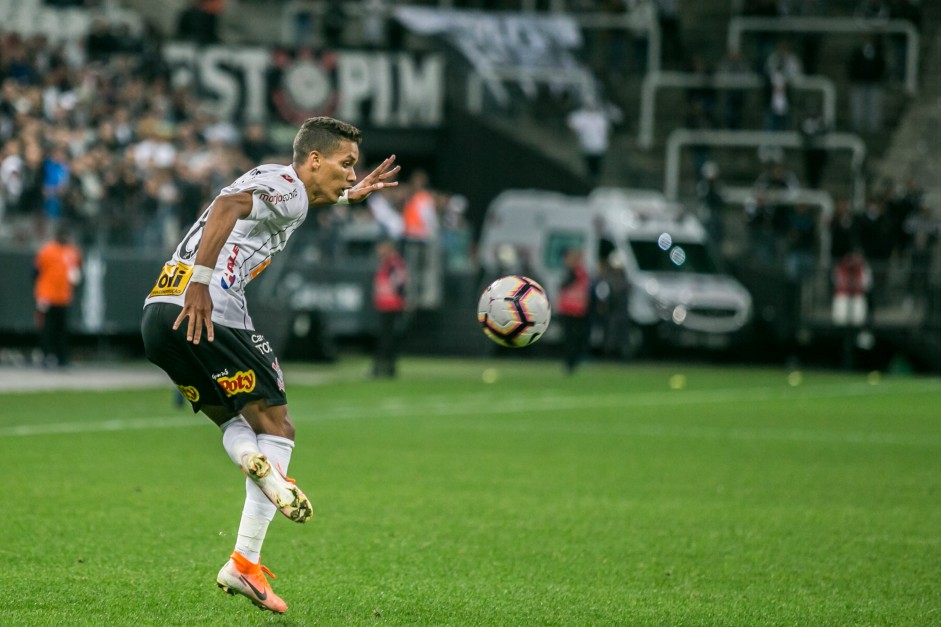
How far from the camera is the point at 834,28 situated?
131 ft

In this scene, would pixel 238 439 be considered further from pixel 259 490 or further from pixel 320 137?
pixel 320 137

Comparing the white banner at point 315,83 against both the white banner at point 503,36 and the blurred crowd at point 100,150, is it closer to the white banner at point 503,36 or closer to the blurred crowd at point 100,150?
the white banner at point 503,36

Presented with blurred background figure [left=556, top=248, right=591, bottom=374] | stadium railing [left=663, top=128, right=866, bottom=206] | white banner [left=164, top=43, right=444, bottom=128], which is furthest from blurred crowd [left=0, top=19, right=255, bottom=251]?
stadium railing [left=663, top=128, right=866, bottom=206]

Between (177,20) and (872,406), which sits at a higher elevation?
(177,20)

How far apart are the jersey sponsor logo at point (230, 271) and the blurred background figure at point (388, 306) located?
1687 centimetres

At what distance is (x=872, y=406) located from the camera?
21.5 m

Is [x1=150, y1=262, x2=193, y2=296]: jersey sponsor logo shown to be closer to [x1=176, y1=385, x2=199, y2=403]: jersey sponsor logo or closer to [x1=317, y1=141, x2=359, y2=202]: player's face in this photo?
[x1=176, y1=385, x2=199, y2=403]: jersey sponsor logo

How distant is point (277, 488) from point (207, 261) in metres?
1.06

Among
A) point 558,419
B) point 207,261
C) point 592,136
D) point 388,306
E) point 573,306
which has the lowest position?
point 558,419

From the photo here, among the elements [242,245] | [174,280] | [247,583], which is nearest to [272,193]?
[242,245]

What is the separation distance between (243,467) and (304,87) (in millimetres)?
28862

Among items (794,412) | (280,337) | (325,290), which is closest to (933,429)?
(794,412)

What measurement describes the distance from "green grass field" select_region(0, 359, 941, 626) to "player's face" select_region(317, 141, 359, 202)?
1979mm

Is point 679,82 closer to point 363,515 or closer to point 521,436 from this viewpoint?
point 521,436
